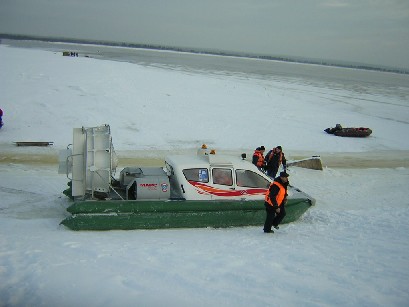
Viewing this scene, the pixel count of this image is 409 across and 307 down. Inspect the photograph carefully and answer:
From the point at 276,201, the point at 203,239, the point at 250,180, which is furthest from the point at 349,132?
the point at 203,239

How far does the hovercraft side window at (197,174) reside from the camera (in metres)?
7.81

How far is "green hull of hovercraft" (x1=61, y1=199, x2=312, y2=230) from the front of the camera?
273 inches

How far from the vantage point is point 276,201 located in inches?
280

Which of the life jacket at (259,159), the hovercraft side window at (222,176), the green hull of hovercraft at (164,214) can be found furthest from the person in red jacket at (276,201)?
the life jacket at (259,159)

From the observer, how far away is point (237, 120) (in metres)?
20.7

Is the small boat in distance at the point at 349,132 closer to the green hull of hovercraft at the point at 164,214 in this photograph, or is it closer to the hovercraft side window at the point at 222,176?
the green hull of hovercraft at the point at 164,214

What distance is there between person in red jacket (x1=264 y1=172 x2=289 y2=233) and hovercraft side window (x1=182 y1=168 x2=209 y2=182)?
135 cm

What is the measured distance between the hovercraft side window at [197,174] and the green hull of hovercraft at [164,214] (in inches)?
22.3

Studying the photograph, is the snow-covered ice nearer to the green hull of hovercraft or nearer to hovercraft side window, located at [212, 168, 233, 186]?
the green hull of hovercraft

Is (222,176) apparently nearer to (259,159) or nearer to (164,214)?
(164,214)

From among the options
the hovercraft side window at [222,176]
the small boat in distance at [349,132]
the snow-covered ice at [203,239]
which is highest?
the hovercraft side window at [222,176]

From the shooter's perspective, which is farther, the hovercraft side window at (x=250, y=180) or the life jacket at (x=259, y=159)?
the life jacket at (x=259, y=159)

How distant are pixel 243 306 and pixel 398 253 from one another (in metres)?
3.26

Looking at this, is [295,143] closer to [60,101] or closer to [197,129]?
[197,129]
